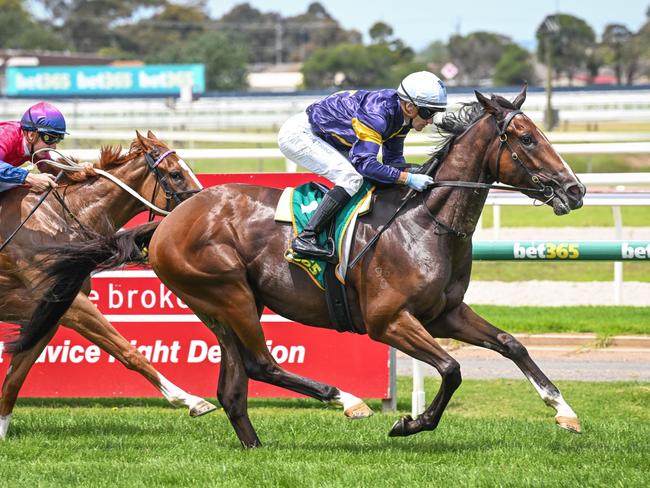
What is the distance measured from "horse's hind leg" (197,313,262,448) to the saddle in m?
0.60

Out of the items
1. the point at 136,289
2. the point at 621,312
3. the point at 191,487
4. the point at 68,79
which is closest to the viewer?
the point at 191,487

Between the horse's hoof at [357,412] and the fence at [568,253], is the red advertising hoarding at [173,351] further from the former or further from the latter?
the horse's hoof at [357,412]

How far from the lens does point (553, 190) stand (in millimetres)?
6043

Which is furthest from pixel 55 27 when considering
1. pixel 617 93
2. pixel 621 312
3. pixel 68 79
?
pixel 621 312

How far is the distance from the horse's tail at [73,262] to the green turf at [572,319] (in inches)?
170

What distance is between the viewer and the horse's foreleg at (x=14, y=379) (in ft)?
22.9

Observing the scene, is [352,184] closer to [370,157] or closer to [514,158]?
[370,157]

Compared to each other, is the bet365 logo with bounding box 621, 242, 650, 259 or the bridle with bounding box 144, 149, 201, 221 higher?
the bridle with bounding box 144, 149, 201, 221

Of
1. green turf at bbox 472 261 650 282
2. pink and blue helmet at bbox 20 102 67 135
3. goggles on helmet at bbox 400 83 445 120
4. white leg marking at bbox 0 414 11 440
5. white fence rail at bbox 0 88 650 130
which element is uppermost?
goggles on helmet at bbox 400 83 445 120

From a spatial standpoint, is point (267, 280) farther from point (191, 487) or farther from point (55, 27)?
point (55, 27)

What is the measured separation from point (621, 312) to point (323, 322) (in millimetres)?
5277

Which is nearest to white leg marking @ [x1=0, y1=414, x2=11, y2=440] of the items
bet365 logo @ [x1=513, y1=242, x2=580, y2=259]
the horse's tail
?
the horse's tail

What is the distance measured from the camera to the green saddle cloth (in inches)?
250

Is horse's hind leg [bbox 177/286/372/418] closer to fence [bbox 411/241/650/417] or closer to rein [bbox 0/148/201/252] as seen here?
rein [bbox 0/148/201/252]
